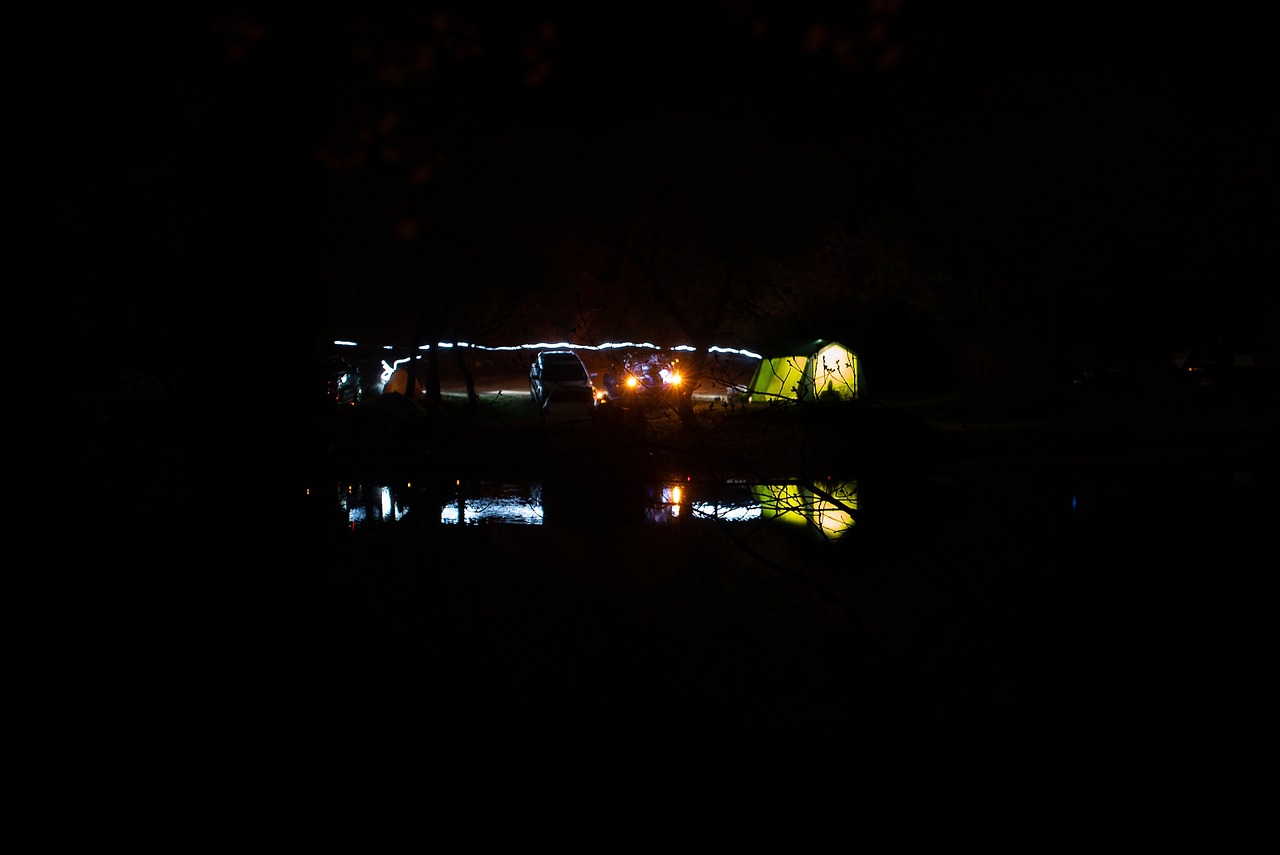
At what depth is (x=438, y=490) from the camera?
15.7m

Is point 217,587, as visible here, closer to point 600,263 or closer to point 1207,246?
point 600,263

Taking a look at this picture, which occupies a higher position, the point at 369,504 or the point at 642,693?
the point at 369,504

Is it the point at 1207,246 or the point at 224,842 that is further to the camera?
the point at 1207,246

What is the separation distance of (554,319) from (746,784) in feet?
114

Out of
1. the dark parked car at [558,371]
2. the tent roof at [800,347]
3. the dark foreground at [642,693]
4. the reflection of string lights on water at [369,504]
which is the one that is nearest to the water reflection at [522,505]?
the reflection of string lights on water at [369,504]

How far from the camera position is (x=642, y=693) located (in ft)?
20.7

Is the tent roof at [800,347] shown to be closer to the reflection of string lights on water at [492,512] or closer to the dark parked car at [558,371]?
the dark parked car at [558,371]

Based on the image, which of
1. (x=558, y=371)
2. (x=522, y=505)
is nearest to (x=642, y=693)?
(x=522, y=505)

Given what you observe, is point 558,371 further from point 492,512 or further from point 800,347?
point 492,512

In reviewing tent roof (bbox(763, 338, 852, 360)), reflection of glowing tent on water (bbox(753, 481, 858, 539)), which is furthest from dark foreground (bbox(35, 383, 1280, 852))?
tent roof (bbox(763, 338, 852, 360))

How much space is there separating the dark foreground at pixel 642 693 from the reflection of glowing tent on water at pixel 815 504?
21 centimetres

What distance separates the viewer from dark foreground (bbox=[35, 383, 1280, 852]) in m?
2.87

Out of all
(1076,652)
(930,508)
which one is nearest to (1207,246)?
(930,508)

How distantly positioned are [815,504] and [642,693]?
136 inches
